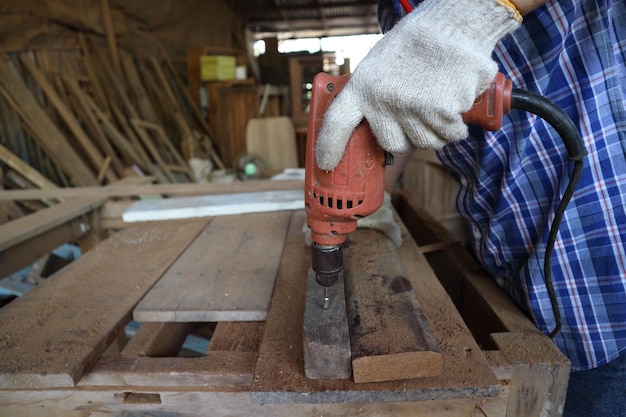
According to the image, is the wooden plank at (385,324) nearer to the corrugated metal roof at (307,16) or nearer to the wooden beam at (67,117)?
the wooden beam at (67,117)

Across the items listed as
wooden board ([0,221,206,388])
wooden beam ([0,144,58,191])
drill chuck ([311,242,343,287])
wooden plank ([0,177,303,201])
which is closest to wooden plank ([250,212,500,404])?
drill chuck ([311,242,343,287])

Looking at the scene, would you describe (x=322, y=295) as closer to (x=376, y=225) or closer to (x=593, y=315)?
(x=376, y=225)

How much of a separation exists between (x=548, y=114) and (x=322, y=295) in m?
0.50

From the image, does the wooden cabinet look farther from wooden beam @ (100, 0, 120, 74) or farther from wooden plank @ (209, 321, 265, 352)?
wooden plank @ (209, 321, 265, 352)

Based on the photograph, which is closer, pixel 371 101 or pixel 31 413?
pixel 371 101

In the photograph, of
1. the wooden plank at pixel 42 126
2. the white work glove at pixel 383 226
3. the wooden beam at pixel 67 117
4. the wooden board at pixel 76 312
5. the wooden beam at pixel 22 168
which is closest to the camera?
the wooden board at pixel 76 312

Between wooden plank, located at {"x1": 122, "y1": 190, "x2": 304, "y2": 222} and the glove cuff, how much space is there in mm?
1067

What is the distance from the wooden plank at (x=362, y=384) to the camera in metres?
0.62

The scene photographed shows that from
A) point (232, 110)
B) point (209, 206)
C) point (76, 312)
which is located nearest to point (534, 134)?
point (76, 312)

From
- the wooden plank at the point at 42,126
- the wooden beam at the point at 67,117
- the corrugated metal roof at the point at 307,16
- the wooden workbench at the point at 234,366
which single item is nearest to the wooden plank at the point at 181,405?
the wooden workbench at the point at 234,366

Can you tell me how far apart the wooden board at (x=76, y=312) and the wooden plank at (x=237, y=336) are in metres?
0.20

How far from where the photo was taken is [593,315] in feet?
2.63

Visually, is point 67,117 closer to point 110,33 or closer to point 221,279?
point 110,33

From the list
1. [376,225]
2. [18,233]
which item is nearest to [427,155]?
[376,225]
